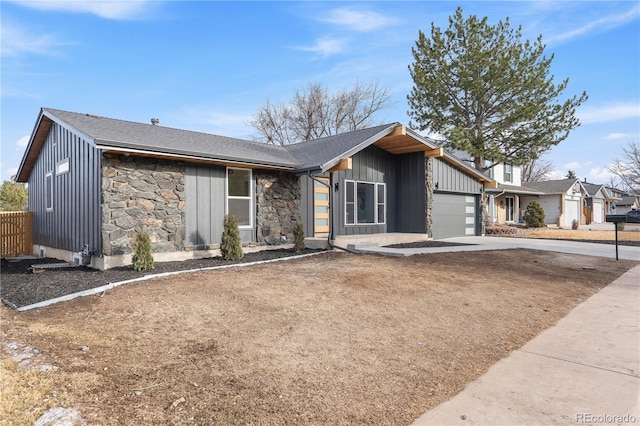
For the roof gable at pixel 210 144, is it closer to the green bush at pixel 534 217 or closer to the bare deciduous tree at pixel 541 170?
the green bush at pixel 534 217

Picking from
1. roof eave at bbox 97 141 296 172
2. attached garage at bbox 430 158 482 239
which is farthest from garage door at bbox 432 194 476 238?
roof eave at bbox 97 141 296 172

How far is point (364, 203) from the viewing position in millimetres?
13047

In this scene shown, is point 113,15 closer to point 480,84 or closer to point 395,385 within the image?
point 395,385

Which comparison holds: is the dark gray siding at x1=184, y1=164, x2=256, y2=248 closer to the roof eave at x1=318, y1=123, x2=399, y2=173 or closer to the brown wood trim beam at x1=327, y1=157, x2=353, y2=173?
the roof eave at x1=318, y1=123, x2=399, y2=173

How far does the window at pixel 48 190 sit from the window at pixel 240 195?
5.60 meters

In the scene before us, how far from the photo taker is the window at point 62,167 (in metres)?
9.61

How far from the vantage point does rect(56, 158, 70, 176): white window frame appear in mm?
9547

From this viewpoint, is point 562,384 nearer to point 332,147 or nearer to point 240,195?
point 240,195

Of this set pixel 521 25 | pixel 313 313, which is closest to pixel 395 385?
pixel 313 313

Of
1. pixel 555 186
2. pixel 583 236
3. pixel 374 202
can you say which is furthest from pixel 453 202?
pixel 555 186

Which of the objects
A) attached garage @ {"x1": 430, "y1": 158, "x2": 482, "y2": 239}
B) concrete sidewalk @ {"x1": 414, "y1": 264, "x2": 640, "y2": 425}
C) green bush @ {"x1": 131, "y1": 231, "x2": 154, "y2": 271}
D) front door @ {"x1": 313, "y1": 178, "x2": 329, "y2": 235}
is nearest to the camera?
concrete sidewalk @ {"x1": 414, "y1": 264, "x2": 640, "y2": 425}

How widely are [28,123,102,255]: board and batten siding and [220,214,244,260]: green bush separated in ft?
8.55

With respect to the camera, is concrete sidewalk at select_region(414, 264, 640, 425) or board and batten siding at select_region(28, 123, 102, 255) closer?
concrete sidewalk at select_region(414, 264, 640, 425)

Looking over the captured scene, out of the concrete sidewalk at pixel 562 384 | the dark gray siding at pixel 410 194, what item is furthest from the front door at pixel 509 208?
the concrete sidewalk at pixel 562 384
